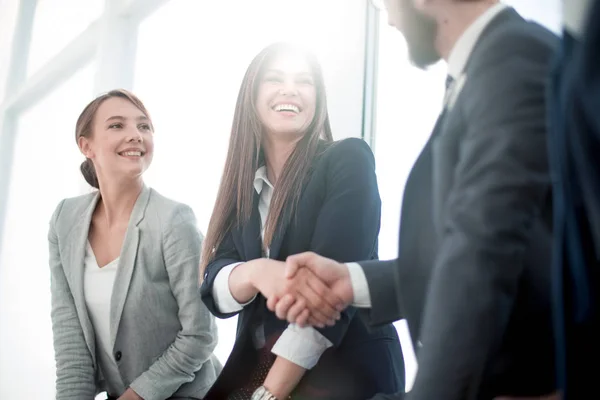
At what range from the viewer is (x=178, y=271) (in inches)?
63.9

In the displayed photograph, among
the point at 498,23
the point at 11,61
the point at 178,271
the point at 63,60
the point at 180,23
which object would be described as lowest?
the point at 178,271

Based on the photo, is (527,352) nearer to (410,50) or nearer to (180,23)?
(410,50)

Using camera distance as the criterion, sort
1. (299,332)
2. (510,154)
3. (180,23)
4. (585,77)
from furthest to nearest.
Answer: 1. (180,23)
2. (299,332)
3. (510,154)
4. (585,77)

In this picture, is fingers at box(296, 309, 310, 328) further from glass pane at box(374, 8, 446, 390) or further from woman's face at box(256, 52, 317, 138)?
woman's face at box(256, 52, 317, 138)

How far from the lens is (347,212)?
4.06ft

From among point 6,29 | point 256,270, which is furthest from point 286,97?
point 6,29

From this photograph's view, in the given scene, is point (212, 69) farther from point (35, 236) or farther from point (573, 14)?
point (35, 236)

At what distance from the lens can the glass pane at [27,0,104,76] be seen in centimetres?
306

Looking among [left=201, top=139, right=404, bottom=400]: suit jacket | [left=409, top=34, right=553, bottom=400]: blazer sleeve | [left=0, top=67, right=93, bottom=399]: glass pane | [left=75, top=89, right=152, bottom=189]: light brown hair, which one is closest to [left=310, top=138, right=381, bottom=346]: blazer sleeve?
[left=201, top=139, right=404, bottom=400]: suit jacket

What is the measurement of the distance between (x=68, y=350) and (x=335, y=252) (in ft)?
3.04

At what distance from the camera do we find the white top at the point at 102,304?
1.68m

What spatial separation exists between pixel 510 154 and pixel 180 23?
1.97 metres

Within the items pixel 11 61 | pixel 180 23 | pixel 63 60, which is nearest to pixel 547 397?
pixel 180 23

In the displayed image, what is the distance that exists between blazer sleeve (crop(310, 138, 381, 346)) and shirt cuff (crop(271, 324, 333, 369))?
0.03 meters
